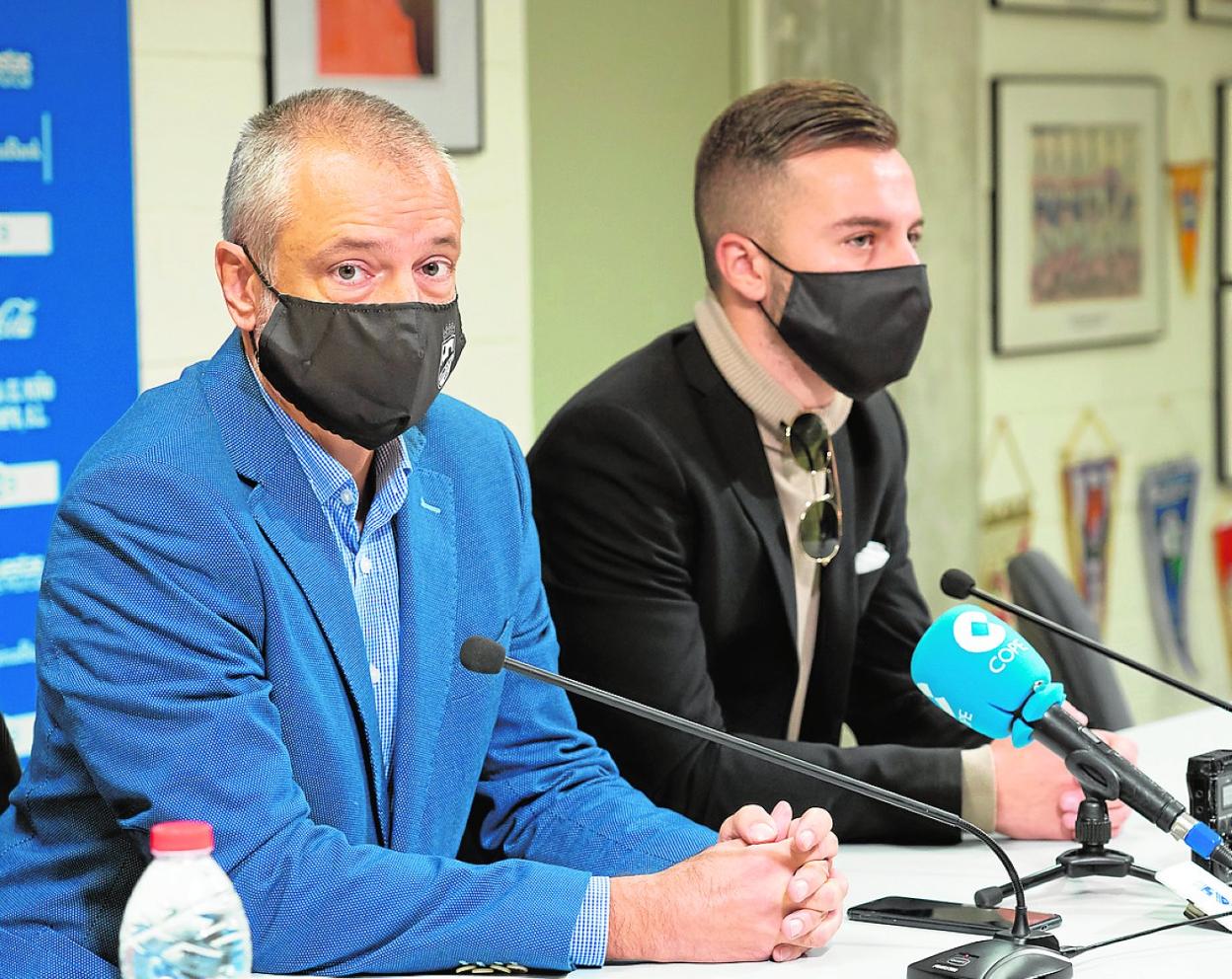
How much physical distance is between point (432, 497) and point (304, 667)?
0.29m

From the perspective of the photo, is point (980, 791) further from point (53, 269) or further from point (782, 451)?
point (53, 269)

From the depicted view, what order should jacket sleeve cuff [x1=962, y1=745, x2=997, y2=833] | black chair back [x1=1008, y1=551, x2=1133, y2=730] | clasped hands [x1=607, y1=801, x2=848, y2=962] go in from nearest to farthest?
1. clasped hands [x1=607, y1=801, x2=848, y2=962]
2. jacket sleeve cuff [x1=962, y1=745, x2=997, y2=833]
3. black chair back [x1=1008, y1=551, x2=1133, y2=730]

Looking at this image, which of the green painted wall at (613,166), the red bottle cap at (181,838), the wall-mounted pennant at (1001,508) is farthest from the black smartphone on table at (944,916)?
the wall-mounted pennant at (1001,508)

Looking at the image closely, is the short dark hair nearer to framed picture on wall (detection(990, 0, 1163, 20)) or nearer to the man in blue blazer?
the man in blue blazer

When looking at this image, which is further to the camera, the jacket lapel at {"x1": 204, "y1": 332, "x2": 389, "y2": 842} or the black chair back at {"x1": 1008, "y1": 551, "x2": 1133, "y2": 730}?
the black chair back at {"x1": 1008, "y1": 551, "x2": 1133, "y2": 730}

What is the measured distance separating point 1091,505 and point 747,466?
3.13m

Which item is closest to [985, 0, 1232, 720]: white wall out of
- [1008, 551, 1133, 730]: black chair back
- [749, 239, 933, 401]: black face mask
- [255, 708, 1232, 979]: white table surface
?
[1008, 551, 1133, 730]: black chair back

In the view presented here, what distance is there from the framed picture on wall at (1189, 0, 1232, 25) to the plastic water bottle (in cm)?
483

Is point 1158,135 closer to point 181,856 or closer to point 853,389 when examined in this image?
point 853,389

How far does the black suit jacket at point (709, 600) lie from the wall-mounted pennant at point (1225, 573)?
3.51 meters

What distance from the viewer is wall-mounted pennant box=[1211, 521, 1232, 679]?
5770 mm

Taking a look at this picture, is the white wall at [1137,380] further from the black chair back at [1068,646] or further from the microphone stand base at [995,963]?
the microphone stand base at [995,963]

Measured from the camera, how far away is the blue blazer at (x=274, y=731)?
160 cm

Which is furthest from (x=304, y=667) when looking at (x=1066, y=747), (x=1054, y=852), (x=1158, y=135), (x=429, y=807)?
(x=1158, y=135)
